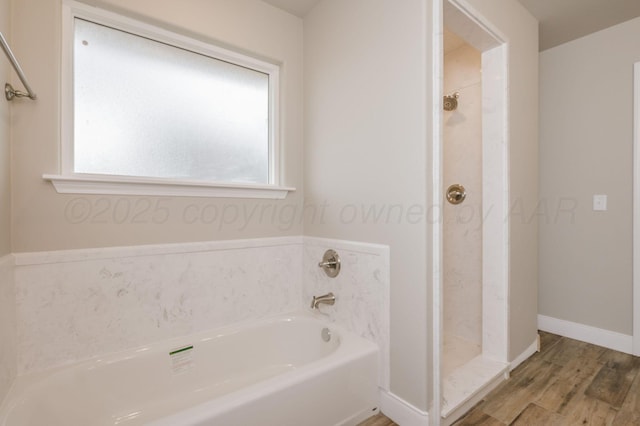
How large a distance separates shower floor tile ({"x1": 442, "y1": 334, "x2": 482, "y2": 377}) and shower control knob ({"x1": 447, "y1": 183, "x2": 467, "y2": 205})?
1070mm

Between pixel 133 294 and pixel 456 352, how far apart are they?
82.2 inches

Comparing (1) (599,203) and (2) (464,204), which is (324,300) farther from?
(1) (599,203)

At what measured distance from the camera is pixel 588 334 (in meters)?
2.31

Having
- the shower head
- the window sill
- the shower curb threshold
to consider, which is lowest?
the shower curb threshold

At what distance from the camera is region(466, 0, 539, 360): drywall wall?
6.11ft

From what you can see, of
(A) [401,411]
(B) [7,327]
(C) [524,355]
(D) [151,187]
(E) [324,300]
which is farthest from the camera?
(C) [524,355]

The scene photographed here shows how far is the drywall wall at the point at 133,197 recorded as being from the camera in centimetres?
132

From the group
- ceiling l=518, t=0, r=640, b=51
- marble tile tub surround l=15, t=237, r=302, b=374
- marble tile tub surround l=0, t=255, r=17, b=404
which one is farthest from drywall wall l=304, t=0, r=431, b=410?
marble tile tub surround l=0, t=255, r=17, b=404

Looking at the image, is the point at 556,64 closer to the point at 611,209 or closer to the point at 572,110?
the point at 572,110

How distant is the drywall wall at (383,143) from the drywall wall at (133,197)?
0.20 meters

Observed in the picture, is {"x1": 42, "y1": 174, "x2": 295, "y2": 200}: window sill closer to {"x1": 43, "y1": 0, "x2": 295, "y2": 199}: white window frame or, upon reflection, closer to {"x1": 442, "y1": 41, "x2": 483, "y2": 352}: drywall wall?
{"x1": 43, "y1": 0, "x2": 295, "y2": 199}: white window frame

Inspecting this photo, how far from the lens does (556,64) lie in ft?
8.14

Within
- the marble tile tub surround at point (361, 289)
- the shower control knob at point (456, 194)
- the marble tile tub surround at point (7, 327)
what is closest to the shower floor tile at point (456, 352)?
the marble tile tub surround at point (361, 289)

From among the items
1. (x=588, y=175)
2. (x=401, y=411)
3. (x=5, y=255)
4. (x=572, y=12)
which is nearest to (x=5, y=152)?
(x=5, y=255)
